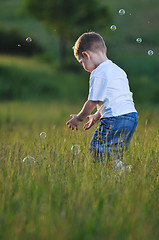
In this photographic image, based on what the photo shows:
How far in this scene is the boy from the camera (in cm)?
407

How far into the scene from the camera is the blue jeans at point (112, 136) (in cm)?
411

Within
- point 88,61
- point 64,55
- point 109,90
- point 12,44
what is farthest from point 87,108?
point 12,44

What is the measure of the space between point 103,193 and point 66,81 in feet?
60.9

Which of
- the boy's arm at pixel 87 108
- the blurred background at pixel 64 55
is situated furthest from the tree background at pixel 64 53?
the boy's arm at pixel 87 108

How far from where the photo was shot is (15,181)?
131 inches

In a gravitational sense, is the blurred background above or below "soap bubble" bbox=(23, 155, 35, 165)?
above

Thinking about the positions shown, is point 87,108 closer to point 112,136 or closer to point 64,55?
point 112,136

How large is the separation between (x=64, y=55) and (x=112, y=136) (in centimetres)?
2039

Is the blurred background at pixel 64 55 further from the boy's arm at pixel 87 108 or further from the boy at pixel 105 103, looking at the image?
the boy's arm at pixel 87 108

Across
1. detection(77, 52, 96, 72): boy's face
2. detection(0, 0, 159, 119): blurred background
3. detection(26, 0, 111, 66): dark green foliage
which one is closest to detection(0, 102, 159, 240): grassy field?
detection(77, 52, 96, 72): boy's face

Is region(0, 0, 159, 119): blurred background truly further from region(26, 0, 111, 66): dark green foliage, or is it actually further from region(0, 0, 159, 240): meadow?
region(0, 0, 159, 240): meadow

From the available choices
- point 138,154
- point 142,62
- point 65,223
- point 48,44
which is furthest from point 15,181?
point 48,44

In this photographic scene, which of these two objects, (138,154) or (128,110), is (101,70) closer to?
(128,110)

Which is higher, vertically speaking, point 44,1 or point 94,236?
point 44,1
